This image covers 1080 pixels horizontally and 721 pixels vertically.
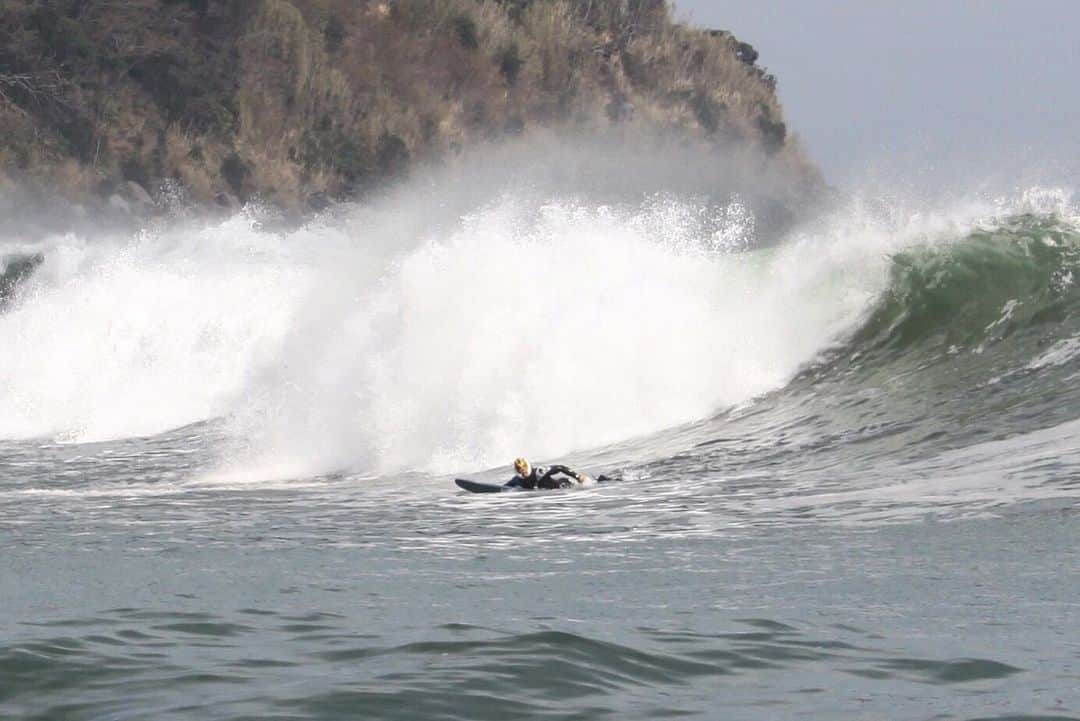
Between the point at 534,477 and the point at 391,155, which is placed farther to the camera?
the point at 391,155

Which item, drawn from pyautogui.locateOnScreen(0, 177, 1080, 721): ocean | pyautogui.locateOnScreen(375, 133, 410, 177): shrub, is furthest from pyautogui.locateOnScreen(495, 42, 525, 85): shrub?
pyautogui.locateOnScreen(0, 177, 1080, 721): ocean

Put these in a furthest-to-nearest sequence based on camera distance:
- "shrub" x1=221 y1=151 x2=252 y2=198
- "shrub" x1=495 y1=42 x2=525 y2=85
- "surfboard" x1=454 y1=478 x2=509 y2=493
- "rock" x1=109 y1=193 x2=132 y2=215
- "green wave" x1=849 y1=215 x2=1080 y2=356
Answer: "shrub" x1=495 y1=42 x2=525 y2=85, "shrub" x1=221 y1=151 x2=252 y2=198, "rock" x1=109 y1=193 x2=132 y2=215, "green wave" x1=849 y1=215 x2=1080 y2=356, "surfboard" x1=454 y1=478 x2=509 y2=493

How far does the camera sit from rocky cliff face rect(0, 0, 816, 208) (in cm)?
4794

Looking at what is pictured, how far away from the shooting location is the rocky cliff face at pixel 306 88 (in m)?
47.9

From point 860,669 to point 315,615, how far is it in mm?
2463

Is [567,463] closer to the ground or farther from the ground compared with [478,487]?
farther from the ground

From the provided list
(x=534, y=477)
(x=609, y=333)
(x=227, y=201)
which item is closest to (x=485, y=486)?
(x=534, y=477)

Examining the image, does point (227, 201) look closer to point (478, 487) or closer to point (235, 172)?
point (235, 172)

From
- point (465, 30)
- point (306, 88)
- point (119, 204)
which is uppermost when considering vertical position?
point (465, 30)

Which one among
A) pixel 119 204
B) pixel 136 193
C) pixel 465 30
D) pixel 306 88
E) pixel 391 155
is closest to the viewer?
pixel 119 204

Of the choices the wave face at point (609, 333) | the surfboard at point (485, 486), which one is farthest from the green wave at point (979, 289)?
the surfboard at point (485, 486)

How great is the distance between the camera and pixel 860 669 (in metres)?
6.45

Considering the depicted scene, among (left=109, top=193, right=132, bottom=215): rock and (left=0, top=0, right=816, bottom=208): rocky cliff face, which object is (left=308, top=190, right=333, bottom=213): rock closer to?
(left=0, top=0, right=816, bottom=208): rocky cliff face

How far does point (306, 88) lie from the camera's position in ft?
182
